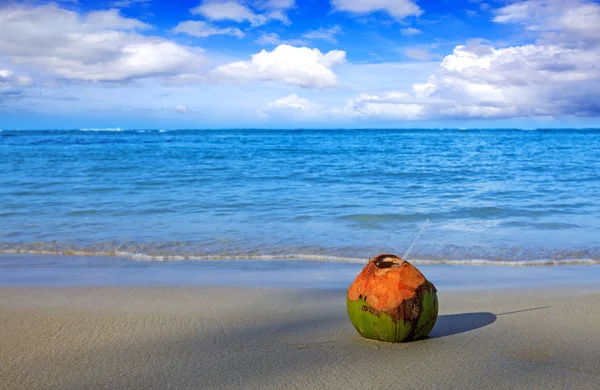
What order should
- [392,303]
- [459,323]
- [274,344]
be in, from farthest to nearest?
[459,323]
[274,344]
[392,303]

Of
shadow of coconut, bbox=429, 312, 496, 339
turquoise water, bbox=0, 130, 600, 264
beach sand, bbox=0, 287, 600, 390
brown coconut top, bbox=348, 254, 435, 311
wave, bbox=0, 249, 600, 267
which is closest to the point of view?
beach sand, bbox=0, 287, 600, 390

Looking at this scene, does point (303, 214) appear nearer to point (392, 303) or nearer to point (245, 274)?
point (245, 274)

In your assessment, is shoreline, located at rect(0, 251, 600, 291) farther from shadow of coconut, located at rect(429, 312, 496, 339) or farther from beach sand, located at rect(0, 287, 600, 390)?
shadow of coconut, located at rect(429, 312, 496, 339)

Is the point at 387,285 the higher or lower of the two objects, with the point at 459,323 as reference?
higher

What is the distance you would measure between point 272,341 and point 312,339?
0.96ft

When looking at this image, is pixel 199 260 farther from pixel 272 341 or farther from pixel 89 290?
pixel 272 341

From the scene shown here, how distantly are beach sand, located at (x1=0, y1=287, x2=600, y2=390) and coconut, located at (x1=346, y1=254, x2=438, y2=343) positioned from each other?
0.45 ft

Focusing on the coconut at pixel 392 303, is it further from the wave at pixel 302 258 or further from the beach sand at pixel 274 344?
the wave at pixel 302 258

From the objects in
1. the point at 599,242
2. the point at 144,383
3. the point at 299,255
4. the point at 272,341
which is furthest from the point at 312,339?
the point at 599,242

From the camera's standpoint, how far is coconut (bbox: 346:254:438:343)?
3453mm

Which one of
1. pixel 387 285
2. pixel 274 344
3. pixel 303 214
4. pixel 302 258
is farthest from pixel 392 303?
pixel 303 214

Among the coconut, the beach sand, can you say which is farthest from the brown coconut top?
the beach sand

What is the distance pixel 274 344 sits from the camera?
3826 millimetres

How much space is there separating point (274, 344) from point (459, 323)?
1.54 m
